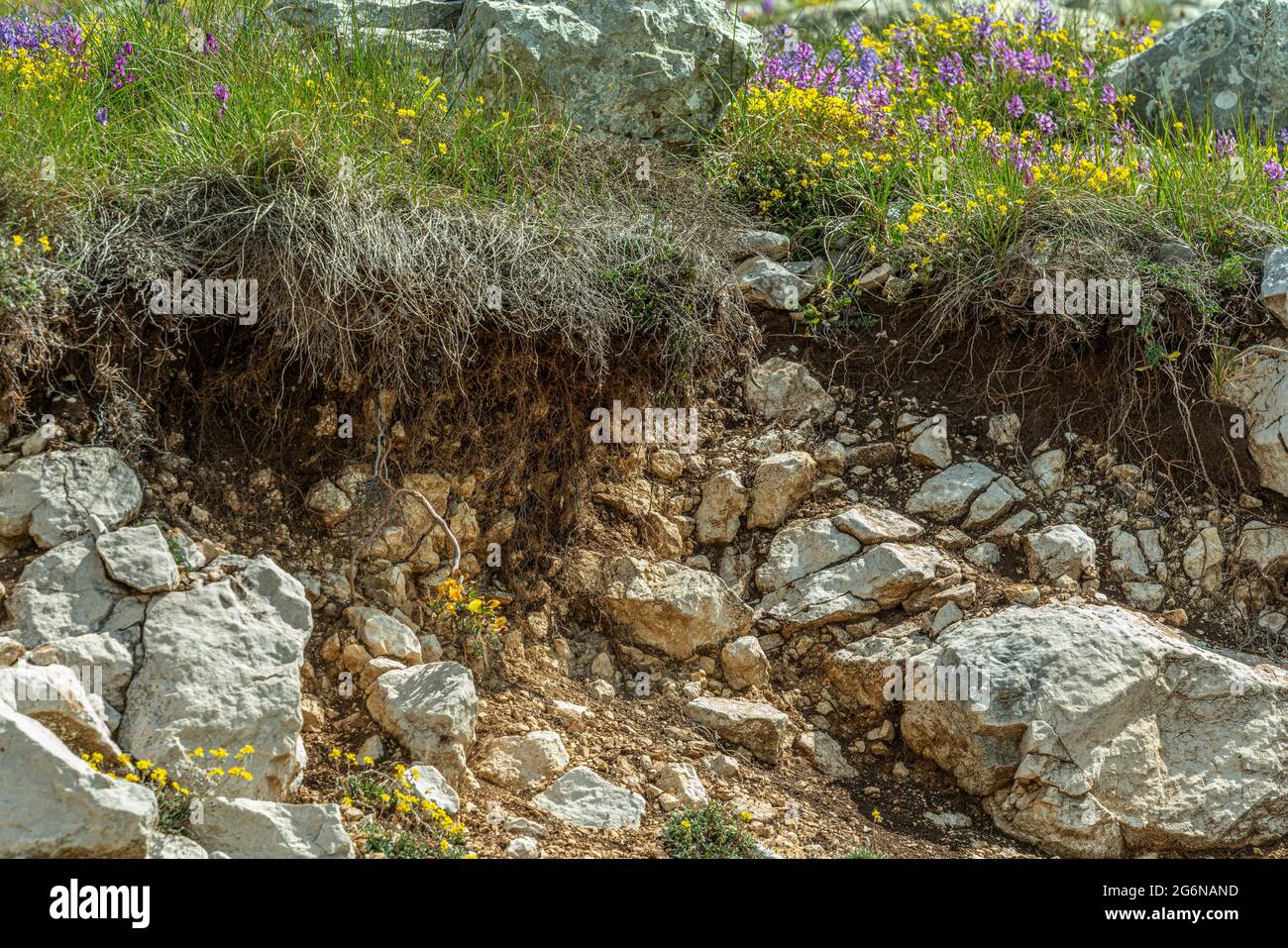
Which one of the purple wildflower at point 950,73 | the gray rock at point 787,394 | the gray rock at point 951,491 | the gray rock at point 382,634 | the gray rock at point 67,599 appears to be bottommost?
the gray rock at point 382,634

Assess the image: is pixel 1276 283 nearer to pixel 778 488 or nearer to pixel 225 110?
pixel 778 488

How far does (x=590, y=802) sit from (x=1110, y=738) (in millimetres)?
2034

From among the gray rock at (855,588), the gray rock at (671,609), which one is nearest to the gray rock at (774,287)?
the gray rock at (855,588)

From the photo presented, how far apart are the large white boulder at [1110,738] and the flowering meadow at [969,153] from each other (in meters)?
2.02

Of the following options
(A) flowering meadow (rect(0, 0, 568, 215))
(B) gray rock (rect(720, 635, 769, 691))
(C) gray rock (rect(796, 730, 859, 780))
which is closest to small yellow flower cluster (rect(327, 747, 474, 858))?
(B) gray rock (rect(720, 635, 769, 691))

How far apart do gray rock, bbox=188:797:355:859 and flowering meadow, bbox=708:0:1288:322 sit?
3713 millimetres

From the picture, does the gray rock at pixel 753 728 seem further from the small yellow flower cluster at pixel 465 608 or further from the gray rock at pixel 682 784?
the small yellow flower cluster at pixel 465 608

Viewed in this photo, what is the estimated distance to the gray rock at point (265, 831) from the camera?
3586mm

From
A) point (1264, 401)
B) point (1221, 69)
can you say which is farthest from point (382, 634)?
point (1221, 69)

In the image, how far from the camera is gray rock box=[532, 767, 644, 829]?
13.9 ft

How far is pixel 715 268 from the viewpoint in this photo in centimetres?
553

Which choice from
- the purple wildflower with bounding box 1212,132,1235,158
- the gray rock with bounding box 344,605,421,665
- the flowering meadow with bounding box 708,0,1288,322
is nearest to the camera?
the gray rock with bounding box 344,605,421,665

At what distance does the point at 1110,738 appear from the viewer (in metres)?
4.62

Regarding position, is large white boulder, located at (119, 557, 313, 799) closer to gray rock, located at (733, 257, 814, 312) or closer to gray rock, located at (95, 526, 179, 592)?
gray rock, located at (95, 526, 179, 592)
